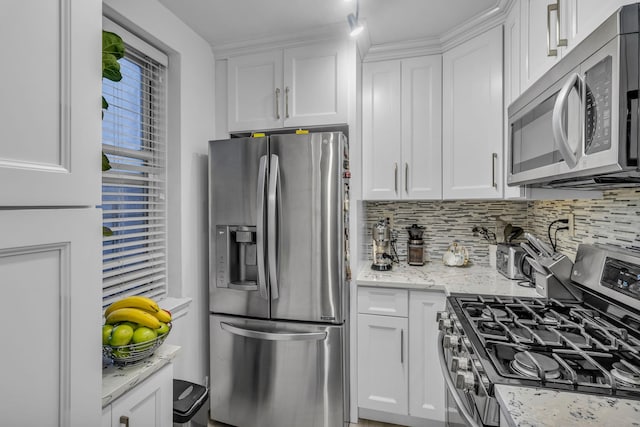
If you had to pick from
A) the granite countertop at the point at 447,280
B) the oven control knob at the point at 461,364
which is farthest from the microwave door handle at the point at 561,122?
the granite countertop at the point at 447,280

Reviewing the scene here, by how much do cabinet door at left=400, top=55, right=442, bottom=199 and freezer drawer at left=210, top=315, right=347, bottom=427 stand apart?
3.76 ft

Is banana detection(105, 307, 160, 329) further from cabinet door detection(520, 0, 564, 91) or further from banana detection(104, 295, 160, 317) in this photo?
cabinet door detection(520, 0, 564, 91)

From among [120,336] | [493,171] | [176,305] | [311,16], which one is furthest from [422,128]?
[120,336]

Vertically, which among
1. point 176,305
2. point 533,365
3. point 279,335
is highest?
point 533,365

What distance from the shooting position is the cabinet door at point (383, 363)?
201 centimetres

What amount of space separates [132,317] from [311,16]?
5.99 feet

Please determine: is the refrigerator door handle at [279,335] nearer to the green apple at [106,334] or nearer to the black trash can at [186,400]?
the black trash can at [186,400]

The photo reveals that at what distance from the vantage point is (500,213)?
2.44m

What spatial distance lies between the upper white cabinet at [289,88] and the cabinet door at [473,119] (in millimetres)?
740

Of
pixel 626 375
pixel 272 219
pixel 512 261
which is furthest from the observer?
pixel 512 261

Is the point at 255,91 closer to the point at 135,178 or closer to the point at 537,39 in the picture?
the point at 135,178

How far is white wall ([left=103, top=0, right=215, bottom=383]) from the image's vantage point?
1.95 meters

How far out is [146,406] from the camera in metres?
1.09

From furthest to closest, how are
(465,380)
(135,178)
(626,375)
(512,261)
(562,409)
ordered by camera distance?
1. (512,261)
2. (135,178)
3. (465,380)
4. (626,375)
5. (562,409)
